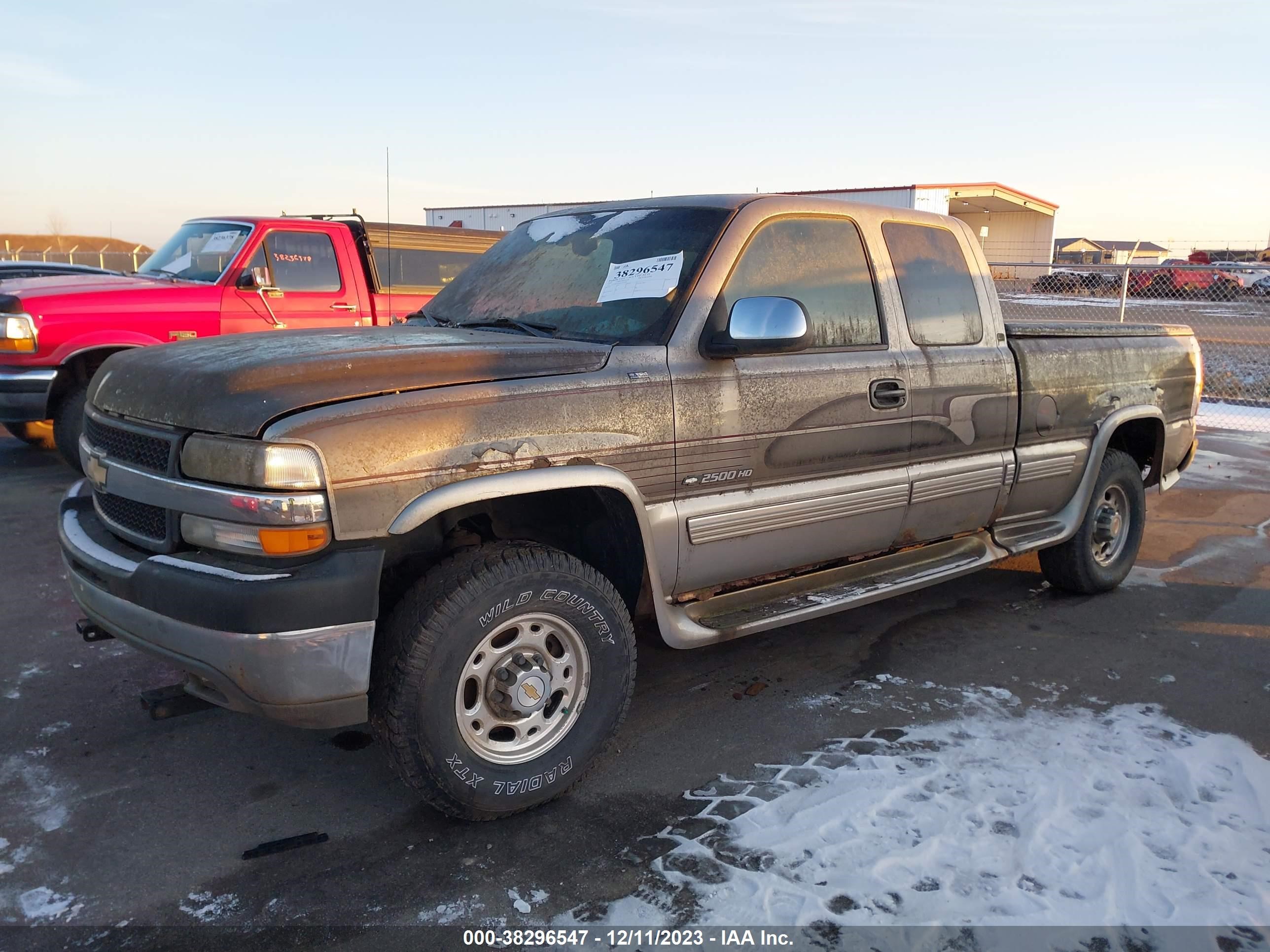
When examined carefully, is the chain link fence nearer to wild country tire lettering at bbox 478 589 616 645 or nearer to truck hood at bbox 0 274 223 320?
wild country tire lettering at bbox 478 589 616 645

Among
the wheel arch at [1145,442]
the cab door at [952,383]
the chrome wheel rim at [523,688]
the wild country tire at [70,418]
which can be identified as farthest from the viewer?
the wild country tire at [70,418]

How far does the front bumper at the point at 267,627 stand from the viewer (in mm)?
2633

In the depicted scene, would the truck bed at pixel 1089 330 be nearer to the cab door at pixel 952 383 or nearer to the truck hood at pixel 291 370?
the cab door at pixel 952 383

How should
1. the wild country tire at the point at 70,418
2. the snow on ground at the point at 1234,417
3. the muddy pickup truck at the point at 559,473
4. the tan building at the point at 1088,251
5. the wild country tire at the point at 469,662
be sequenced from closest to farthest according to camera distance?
the muddy pickup truck at the point at 559,473
the wild country tire at the point at 469,662
the wild country tire at the point at 70,418
the snow on ground at the point at 1234,417
the tan building at the point at 1088,251

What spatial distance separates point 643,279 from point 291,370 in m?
1.41

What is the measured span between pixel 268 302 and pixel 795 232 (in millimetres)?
5482

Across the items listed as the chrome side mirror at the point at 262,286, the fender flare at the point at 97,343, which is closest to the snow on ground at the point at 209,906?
the fender flare at the point at 97,343

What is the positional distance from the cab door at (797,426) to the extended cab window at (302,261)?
18.4 feet

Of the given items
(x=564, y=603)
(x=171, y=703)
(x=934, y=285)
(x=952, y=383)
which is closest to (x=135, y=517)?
(x=171, y=703)

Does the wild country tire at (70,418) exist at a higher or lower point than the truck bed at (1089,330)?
lower

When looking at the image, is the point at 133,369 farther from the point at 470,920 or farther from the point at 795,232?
the point at 795,232

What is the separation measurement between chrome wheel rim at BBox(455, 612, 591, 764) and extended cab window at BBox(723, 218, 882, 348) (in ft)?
4.67

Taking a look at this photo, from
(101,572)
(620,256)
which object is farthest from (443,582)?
(620,256)

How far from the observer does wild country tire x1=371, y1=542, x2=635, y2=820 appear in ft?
9.37
